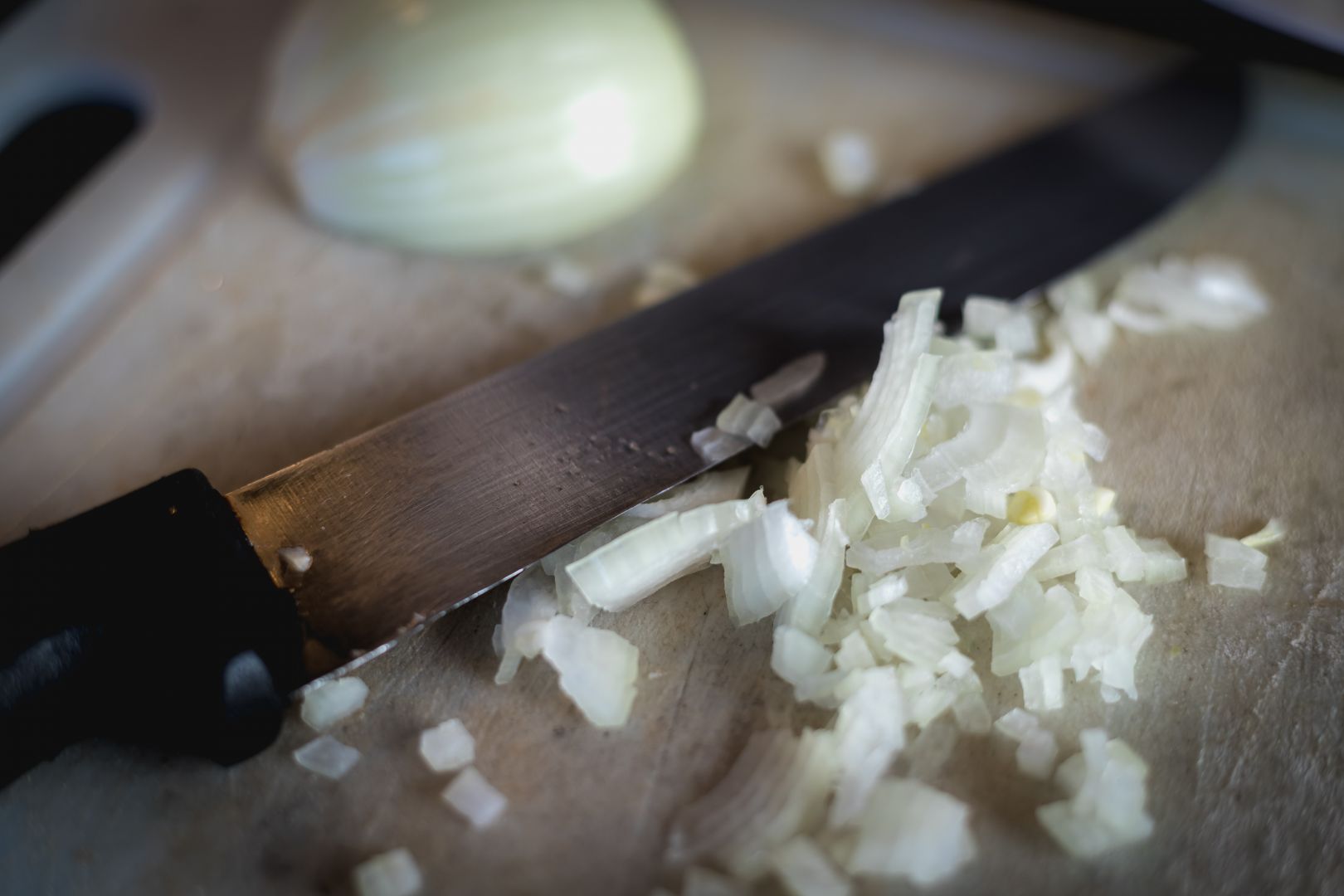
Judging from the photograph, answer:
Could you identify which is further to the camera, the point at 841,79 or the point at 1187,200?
the point at 841,79

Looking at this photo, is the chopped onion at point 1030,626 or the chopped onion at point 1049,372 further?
the chopped onion at point 1049,372

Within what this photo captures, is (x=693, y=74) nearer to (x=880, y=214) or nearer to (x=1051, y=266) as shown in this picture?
(x=880, y=214)

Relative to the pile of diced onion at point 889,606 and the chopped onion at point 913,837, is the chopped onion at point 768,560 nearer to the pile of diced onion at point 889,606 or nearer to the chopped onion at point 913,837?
the pile of diced onion at point 889,606

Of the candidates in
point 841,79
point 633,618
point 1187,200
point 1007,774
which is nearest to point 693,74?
point 841,79

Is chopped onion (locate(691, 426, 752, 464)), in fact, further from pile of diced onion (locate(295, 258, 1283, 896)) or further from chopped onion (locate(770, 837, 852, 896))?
chopped onion (locate(770, 837, 852, 896))

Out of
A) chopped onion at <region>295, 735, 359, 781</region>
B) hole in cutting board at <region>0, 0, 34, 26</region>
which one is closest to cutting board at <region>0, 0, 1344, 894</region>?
chopped onion at <region>295, 735, 359, 781</region>

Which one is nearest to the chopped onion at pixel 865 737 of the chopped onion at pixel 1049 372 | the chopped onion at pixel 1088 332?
the chopped onion at pixel 1049 372
